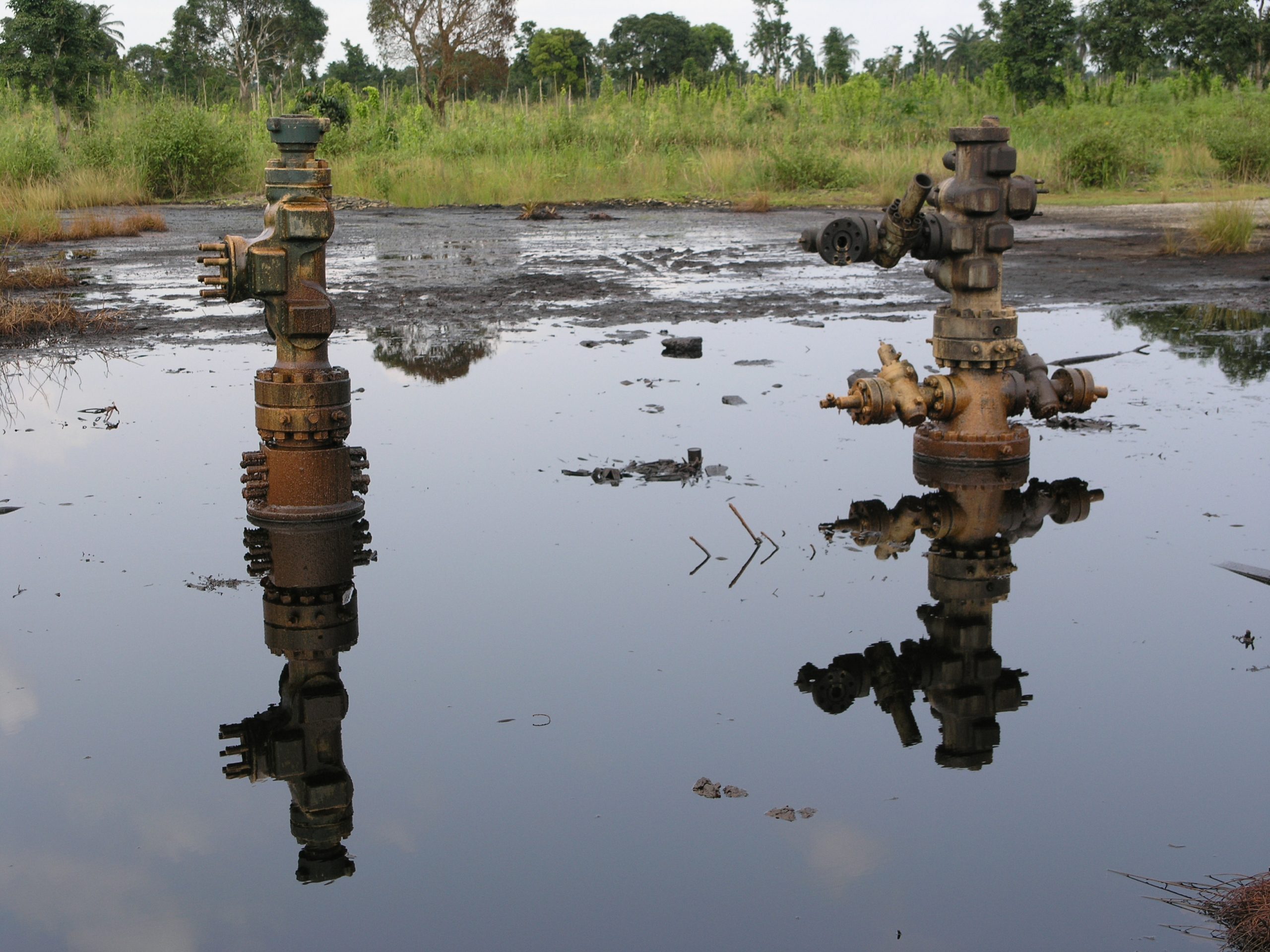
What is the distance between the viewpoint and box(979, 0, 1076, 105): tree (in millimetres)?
33188

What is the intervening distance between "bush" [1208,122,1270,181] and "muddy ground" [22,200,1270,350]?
4.38m

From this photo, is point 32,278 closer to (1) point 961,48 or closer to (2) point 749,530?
(2) point 749,530

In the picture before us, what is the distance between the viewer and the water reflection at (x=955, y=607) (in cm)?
241

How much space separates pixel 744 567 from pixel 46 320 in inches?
215

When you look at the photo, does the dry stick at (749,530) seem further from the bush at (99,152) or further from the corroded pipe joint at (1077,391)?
the bush at (99,152)

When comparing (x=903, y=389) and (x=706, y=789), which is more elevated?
(x=903, y=389)

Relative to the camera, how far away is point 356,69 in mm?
69062

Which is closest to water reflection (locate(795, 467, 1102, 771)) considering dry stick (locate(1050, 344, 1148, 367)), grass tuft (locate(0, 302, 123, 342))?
dry stick (locate(1050, 344, 1148, 367))

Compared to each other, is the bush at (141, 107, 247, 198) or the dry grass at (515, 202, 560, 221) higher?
the bush at (141, 107, 247, 198)

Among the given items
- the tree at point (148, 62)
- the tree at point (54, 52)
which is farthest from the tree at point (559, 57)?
the tree at point (54, 52)

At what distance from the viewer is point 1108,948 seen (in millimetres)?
1714

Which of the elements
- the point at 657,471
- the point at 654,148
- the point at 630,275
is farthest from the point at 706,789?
the point at 654,148

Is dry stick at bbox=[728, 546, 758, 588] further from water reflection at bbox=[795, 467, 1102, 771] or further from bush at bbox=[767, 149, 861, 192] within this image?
bush at bbox=[767, 149, 861, 192]

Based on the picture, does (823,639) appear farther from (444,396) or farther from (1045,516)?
(444,396)
